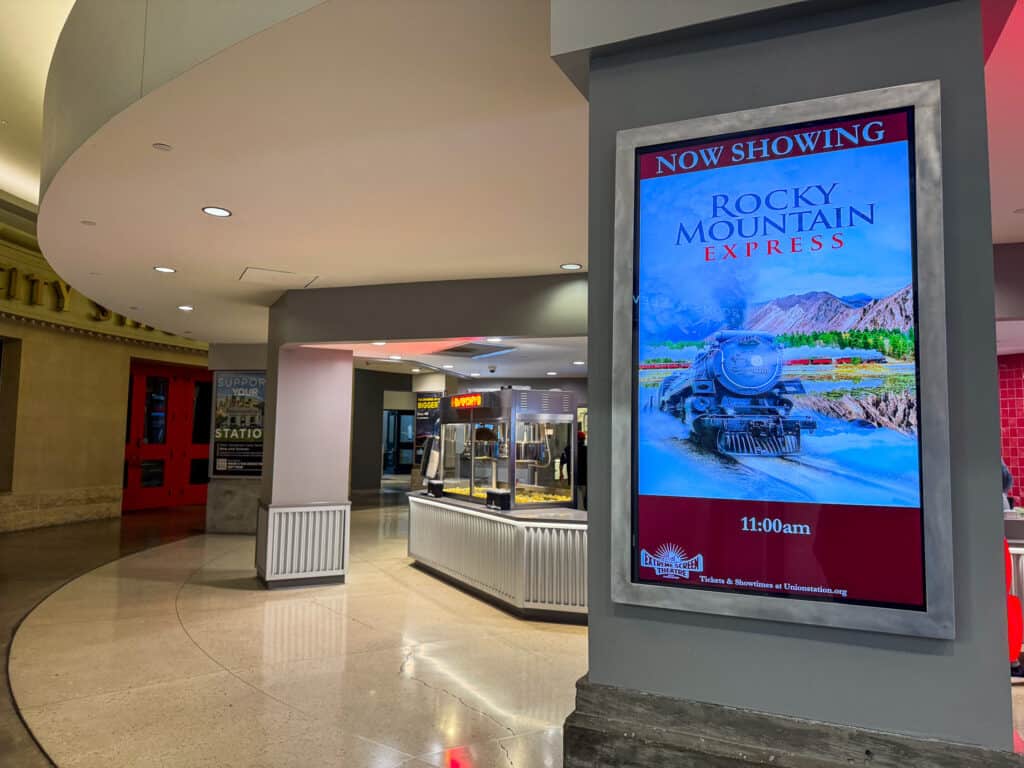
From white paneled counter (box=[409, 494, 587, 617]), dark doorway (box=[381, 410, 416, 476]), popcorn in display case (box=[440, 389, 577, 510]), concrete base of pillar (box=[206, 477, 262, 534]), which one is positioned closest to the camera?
white paneled counter (box=[409, 494, 587, 617])

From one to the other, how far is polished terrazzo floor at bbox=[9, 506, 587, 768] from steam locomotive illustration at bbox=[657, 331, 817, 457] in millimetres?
2427

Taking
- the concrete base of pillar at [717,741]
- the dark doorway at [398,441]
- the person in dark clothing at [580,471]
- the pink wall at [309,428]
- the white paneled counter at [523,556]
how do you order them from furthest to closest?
the dark doorway at [398,441], the pink wall at [309,428], the person in dark clothing at [580,471], the white paneled counter at [523,556], the concrete base of pillar at [717,741]

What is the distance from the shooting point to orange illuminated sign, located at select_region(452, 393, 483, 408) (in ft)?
23.0

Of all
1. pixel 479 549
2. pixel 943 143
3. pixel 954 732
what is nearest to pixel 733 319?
pixel 943 143

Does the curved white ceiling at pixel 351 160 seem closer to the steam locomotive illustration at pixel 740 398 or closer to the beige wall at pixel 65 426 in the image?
the steam locomotive illustration at pixel 740 398

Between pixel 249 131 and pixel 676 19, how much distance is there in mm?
2097

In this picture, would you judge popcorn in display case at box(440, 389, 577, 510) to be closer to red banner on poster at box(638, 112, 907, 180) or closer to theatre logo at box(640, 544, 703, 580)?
theatre logo at box(640, 544, 703, 580)

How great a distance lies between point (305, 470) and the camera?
6.96 m

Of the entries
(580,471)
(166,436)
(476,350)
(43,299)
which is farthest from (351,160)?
(166,436)

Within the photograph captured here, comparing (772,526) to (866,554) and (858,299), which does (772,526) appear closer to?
(866,554)

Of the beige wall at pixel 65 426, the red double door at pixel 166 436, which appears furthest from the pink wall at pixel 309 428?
the red double door at pixel 166 436

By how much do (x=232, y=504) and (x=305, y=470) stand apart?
384cm

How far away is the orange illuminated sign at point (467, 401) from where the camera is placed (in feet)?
23.0

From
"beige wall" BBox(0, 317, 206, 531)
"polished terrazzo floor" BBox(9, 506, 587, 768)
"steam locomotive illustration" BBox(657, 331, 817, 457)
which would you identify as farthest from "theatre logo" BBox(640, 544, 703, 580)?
"beige wall" BBox(0, 317, 206, 531)
